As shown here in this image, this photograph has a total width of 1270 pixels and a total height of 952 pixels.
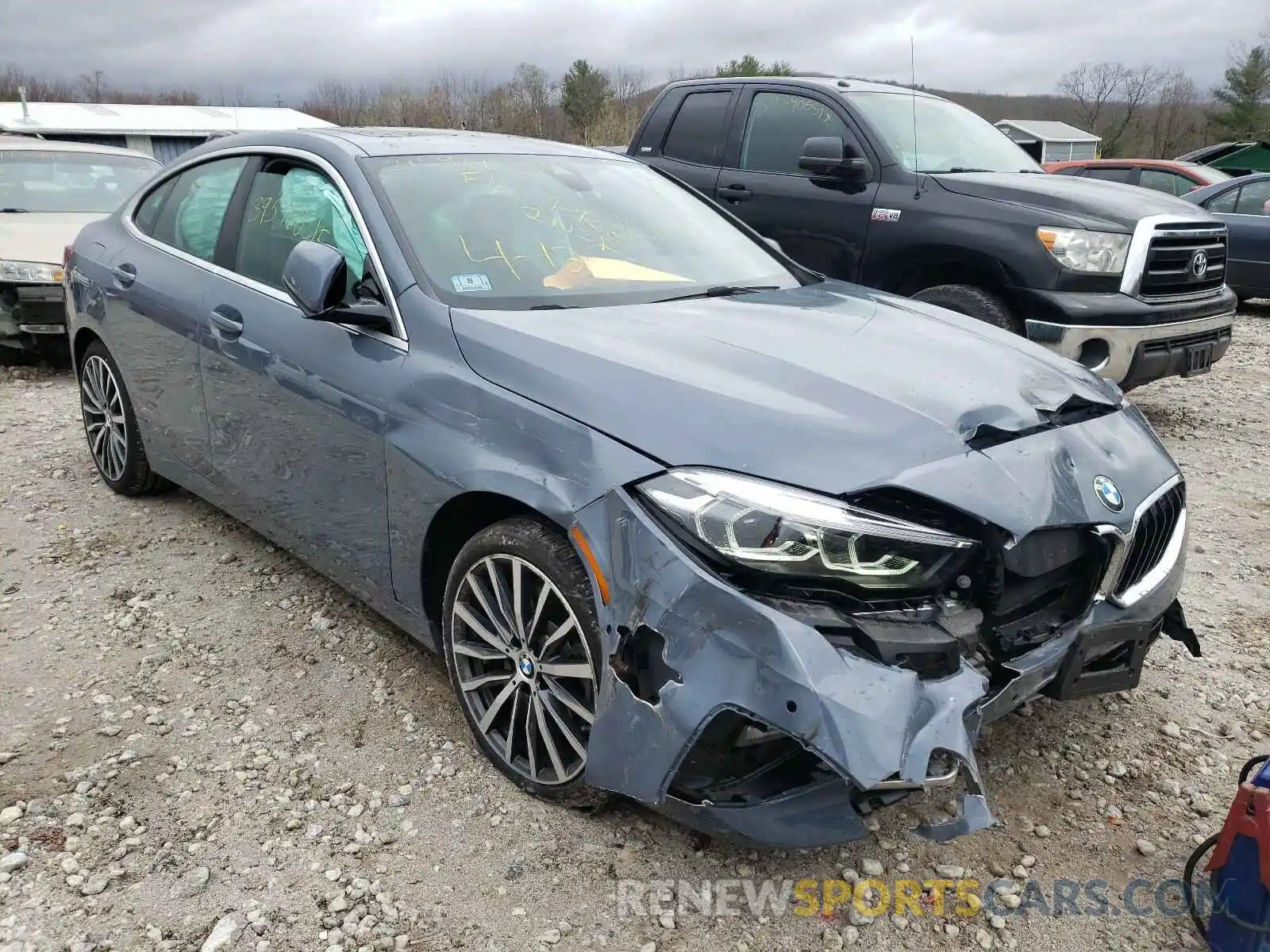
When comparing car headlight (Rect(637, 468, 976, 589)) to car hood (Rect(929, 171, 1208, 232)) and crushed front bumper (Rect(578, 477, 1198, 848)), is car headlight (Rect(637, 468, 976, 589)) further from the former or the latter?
car hood (Rect(929, 171, 1208, 232))

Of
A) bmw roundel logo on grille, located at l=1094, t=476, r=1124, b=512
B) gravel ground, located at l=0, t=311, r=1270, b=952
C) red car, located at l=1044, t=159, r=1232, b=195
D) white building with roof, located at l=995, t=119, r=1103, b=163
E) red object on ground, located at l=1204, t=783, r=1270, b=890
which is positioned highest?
white building with roof, located at l=995, t=119, r=1103, b=163

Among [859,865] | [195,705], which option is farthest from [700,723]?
[195,705]

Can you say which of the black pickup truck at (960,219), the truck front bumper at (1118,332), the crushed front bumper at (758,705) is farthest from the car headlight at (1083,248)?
the crushed front bumper at (758,705)

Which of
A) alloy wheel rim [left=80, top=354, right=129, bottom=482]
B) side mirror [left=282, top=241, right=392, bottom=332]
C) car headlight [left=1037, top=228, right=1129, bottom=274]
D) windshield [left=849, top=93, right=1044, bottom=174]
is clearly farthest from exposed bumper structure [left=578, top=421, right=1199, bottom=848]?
windshield [left=849, top=93, right=1044, bottom=174]

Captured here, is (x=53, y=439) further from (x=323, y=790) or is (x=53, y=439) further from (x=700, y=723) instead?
(x=700, y=723)

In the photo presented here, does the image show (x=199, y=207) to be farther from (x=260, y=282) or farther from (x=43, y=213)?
(x=43, y=213)

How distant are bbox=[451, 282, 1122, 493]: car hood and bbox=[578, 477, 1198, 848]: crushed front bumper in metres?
0.26

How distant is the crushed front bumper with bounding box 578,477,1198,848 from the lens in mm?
1891

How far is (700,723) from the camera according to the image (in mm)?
1992

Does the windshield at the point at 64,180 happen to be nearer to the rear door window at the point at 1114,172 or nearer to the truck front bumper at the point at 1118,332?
the truck front bumper at the point at 1118,332

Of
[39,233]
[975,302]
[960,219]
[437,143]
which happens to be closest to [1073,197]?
[960,219]

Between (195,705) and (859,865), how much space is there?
202 centimetres

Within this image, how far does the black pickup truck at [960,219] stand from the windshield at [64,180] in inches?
203

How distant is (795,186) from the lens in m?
6.13
